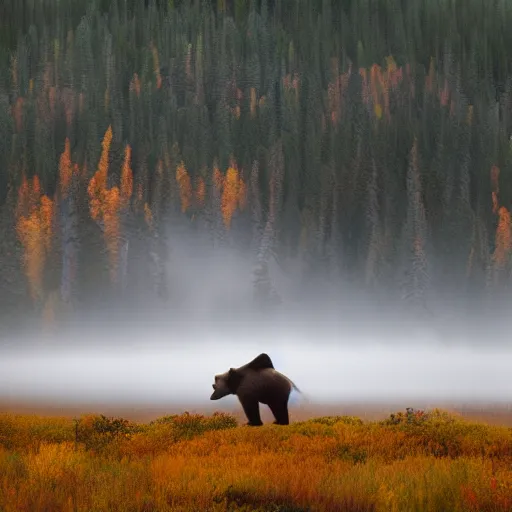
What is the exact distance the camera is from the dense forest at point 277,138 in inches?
861

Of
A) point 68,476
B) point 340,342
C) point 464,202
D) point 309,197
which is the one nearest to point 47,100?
point 309,197

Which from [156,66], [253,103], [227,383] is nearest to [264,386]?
[227,383]

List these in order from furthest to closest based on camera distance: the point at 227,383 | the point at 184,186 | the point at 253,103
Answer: the point at 184,186 < the point at 253,103 < the point at 227,383

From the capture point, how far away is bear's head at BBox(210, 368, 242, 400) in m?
14.4

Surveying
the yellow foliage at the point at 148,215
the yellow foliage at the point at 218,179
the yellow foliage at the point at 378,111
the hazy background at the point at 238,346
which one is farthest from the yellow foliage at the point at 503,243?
the yellow foliage at the point at 148,215

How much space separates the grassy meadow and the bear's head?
3.33ft

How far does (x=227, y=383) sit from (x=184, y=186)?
8859mm

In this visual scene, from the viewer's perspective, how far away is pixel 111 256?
21562 mm

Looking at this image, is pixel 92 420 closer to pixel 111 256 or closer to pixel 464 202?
pixel 111 256

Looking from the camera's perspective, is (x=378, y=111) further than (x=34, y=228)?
Yes

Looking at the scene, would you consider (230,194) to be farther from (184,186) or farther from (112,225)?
(112,225)

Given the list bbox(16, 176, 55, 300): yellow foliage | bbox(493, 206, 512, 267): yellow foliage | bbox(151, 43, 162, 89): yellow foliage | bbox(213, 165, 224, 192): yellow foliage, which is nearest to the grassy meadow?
bbox(16, 176, 55, 300): yellow foliage

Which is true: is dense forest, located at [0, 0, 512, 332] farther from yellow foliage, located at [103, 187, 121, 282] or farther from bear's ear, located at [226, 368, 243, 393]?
bear's ear, located at [226, 368, 243, 393]

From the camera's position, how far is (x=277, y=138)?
2228cm
